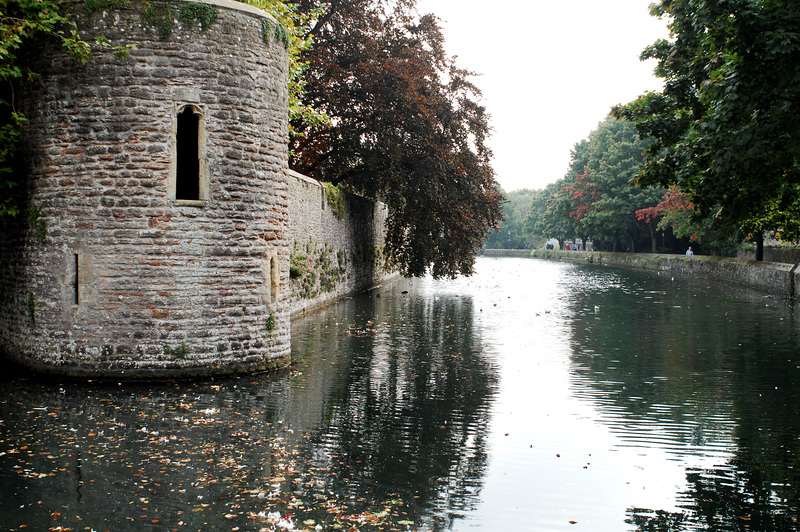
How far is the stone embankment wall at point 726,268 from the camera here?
29.6 metres

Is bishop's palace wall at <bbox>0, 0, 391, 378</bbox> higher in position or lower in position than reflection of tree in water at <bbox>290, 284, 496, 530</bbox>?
higher

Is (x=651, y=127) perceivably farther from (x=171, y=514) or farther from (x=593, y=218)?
(x=593, y=218)

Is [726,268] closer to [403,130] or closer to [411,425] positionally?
[403,130]

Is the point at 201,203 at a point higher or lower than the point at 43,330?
higher

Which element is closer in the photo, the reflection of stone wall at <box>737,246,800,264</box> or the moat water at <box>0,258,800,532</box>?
the moat water at <box>0,258,800,532</box>

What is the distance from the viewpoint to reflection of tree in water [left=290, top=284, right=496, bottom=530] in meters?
6.41

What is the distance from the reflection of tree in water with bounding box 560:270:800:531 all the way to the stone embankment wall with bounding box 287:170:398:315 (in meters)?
7.17

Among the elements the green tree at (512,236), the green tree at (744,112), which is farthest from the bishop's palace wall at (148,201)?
the green tree at (512,236)

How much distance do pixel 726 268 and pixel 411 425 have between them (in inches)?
1408

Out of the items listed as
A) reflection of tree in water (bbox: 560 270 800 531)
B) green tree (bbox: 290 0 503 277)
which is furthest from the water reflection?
green tree (bbox: 290 0 503 277)

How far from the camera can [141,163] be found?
1082cm

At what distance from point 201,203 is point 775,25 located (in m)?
9.32

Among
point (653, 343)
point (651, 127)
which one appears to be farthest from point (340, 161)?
point (653, 343)

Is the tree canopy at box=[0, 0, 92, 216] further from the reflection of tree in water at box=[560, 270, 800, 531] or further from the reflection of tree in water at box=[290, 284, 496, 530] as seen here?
the reflection of tree in water at box=[560, 270, 800, 531]
